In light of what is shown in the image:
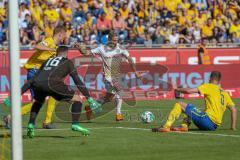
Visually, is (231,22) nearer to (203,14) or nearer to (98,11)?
(203,14)

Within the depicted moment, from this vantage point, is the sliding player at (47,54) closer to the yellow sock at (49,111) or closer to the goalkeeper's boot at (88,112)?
the yellow sock at (49,111)

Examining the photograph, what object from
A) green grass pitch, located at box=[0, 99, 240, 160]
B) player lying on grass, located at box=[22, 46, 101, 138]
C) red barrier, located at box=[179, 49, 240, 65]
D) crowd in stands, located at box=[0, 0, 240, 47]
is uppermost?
crowd in stands, located at box=[0, 0, 240, 47]

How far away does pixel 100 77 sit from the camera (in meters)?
30.0

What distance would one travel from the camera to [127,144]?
594 inches

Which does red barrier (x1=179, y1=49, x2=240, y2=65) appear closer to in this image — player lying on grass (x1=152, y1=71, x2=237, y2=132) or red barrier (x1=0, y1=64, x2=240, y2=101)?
red barrier (x1=0, y1=64, x2=240, y2=101)

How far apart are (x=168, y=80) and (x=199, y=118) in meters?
13.9

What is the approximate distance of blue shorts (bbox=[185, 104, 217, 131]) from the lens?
17.1 meters

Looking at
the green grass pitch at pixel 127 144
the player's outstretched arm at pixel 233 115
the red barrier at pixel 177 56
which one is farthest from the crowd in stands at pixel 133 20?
the player's outstretched arm at pixel 233 115

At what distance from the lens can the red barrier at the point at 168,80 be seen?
29500 millimetres

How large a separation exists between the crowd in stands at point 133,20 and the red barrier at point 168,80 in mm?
1929

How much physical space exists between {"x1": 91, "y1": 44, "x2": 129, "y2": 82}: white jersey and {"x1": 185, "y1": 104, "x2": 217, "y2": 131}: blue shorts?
4766 mm

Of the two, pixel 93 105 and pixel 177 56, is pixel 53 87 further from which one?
pixel 177 56

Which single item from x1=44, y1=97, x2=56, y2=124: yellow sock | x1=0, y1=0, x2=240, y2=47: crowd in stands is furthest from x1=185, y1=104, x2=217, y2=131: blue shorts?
x1=0, y1=0, x2=240, y2=47: crowd in stands

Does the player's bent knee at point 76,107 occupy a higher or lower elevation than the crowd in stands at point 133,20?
lower
